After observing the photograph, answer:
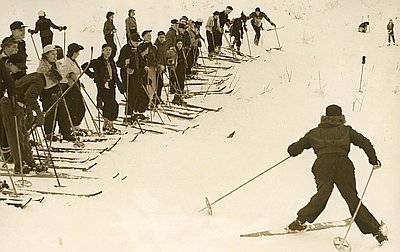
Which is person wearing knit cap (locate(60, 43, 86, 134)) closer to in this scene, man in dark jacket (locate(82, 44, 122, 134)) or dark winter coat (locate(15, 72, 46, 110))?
man in dark jacket (locate(82, 44, 122, 134))

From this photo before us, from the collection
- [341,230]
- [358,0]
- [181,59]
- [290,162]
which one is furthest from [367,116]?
[358,0]

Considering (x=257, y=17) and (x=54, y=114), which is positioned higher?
(x=257, y=17)

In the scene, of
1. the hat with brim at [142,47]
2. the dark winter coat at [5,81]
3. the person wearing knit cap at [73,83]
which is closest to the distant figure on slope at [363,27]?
the hat with brim at [142,47]

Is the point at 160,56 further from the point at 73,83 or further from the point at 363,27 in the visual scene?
the point at 363,27

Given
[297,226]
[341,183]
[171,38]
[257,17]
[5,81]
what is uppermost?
[5,81]

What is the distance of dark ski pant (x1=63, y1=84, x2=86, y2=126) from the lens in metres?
6.43

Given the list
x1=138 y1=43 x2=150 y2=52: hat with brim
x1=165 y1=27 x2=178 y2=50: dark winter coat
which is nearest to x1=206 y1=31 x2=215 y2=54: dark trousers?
x1=165 y1=27 x2=178 y2=50: dark winter coat

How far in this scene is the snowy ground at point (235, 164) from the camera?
170 inches

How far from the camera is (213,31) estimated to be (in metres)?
11.4

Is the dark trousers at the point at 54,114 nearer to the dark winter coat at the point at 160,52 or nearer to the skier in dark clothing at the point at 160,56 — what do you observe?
the skier in dark clothing at the point at 160,56

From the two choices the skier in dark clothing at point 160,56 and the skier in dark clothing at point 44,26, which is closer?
the skier in dark clothing at point 160,56

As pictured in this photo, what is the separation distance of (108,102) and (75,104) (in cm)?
49

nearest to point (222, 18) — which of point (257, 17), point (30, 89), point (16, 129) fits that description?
point (257, 17)

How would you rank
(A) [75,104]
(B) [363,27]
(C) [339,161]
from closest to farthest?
(C) [339,161]
(A) [75,104]
(B) [363,27]
